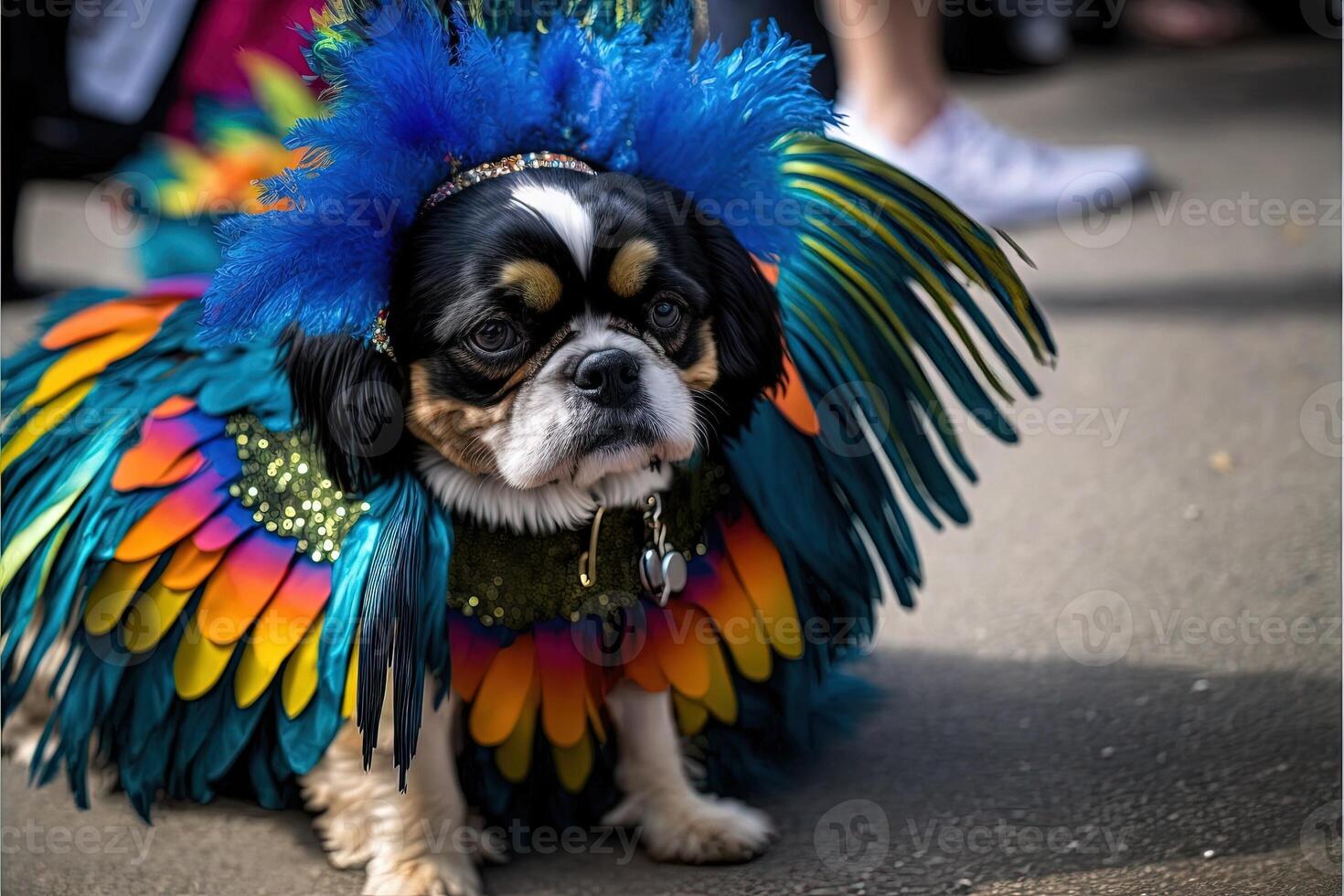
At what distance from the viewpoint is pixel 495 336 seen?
6.47ft

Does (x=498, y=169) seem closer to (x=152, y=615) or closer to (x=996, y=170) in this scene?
(x=152, y=615)

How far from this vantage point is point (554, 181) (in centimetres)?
199

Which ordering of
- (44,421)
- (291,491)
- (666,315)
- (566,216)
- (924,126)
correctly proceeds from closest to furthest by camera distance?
1. (566,216)
2. (666,315)
3. (291,491)
4. (44,421)
5. (924,126)

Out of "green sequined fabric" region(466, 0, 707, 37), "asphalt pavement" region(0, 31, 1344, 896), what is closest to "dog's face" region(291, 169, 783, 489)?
"green sequined fabric" region(466, 0, 707, 37)

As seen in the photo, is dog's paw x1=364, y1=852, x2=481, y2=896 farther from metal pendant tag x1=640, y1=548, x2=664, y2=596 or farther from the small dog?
metal pendant tag x1=640, y1=548, x2=664, y2=596

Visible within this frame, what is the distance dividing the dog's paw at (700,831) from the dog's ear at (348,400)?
741mm

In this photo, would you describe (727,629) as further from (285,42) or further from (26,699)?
(285,42)

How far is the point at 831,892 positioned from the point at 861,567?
1.79 ft

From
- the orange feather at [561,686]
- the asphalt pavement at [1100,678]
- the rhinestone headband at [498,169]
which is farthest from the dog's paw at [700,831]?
the rhinestone headband at [498,169]

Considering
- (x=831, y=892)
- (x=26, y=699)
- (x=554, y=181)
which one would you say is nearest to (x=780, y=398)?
(x=554, y=181)

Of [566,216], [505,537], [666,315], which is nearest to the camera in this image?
[566,216]

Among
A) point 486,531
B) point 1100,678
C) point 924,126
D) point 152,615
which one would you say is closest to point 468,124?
point 486,531

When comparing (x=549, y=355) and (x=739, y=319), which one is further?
(x=739, y=319)

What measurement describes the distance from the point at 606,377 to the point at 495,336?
0.55 ft
